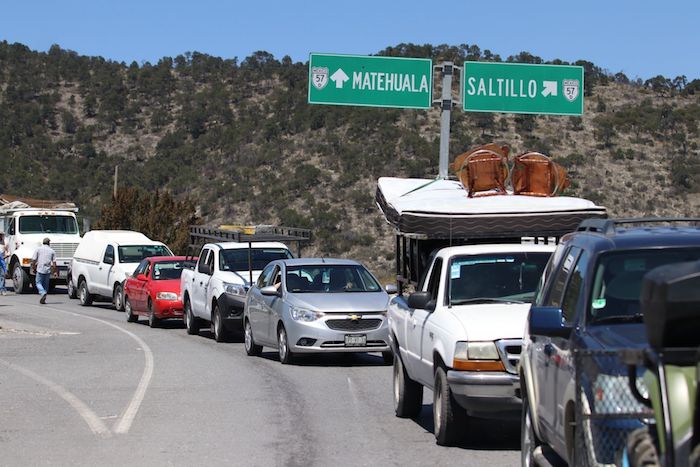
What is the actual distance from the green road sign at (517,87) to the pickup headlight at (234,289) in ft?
22.5

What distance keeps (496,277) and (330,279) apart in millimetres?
7423

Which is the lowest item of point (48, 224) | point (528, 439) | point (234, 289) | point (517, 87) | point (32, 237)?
point (528, 439)

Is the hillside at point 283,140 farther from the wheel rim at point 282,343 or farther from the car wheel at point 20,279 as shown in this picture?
the wheel rim at point 282,343

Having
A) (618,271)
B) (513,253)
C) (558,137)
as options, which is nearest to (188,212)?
(558,137)

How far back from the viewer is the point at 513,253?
11.5 meters

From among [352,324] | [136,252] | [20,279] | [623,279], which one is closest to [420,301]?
[623,279]

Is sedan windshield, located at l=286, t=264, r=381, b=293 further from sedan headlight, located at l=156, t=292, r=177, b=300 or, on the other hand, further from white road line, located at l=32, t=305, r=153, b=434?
sedan headlight, located at l=156, t=292, r=177, b=300

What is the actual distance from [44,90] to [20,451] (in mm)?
81978

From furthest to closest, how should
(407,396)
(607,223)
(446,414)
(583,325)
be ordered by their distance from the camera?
(407,396) → (446,414) → (607,223) → (583,325)

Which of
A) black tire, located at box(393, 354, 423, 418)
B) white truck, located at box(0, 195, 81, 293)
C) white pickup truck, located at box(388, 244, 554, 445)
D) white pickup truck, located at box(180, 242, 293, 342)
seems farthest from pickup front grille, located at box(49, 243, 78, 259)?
black tire, located at box(393, 354, 423, 418)

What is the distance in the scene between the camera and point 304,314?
56.8ft

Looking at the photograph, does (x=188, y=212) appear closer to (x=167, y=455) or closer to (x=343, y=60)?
(x=343, y=60)

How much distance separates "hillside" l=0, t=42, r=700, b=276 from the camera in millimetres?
60250

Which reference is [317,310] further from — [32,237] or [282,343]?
[32,237]
